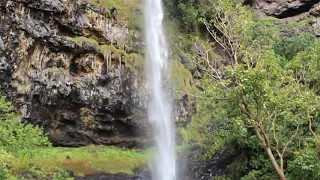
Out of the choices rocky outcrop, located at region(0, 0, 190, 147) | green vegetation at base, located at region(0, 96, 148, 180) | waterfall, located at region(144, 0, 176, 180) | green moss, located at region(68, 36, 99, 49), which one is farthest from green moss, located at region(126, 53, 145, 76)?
green vegetation at base, located at region(0, 96, 148, 180)

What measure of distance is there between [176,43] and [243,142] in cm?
1262

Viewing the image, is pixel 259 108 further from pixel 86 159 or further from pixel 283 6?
pixel 283 6

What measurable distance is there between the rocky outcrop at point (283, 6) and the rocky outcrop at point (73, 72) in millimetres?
20664

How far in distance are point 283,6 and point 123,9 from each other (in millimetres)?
20650

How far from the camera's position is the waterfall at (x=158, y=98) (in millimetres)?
19000

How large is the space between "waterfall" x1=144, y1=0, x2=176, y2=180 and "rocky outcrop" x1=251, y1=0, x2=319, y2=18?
16.1 m

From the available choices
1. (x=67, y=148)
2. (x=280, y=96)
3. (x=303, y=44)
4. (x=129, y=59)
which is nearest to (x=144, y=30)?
(x=129, y=59)

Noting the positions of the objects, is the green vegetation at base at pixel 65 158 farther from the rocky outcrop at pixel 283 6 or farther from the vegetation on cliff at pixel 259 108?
the rocky outcrop at pixel 283 6

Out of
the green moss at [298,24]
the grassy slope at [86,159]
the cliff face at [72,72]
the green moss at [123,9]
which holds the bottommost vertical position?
the grassy slope at [86,159]

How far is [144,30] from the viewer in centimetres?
2294

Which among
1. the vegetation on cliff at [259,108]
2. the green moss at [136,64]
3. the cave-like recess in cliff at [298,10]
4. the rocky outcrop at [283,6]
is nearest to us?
the vegetation on cliff at [259,108]

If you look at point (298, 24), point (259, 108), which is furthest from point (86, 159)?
point (298, 24)

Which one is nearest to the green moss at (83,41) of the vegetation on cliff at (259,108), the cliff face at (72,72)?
the cliff face at (72,72)

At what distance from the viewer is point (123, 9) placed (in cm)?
2242
